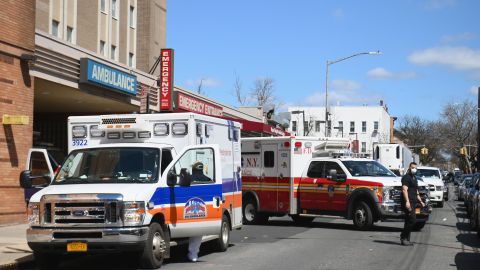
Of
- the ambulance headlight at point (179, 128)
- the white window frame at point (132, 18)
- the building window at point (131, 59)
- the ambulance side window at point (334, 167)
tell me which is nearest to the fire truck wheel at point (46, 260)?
the ambulance headlight at point (179, 128)

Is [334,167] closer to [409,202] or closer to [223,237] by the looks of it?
[409,202]

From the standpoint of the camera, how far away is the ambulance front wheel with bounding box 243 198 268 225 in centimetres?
2052

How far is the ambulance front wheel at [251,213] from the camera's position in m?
20.5

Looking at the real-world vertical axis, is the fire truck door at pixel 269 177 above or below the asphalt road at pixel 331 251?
above

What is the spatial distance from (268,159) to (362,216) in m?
3.67

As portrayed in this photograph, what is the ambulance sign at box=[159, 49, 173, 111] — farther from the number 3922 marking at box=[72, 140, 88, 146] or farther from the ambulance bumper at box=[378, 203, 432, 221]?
the number 3922 marking at box=[72, 140, 88, 146]

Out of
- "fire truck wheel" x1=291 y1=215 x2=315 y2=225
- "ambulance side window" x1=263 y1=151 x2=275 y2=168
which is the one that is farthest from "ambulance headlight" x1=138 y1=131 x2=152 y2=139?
"fire truck wheel" x1=291 y1=215 x2=315 y2=225

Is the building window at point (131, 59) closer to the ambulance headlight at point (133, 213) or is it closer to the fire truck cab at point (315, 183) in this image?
the fire truck cab at point (315, 183)

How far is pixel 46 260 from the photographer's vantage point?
34.5 ft

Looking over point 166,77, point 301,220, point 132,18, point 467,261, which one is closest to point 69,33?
point 166,77

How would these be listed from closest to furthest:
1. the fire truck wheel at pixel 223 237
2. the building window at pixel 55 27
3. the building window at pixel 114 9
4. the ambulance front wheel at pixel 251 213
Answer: the fire truck wheel at pixel 223 237 < the ambulance front wheel at pixel 251 213 < the building window at pixel 55 27 < the building window at pixel 114 9

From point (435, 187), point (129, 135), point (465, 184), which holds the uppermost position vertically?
point (129, 135)

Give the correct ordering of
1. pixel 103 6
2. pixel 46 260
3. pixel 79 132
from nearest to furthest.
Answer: pixel 46 260 → pixel 79 132 → pixel 103 6

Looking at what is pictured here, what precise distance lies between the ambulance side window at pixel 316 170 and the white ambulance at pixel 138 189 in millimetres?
5875
